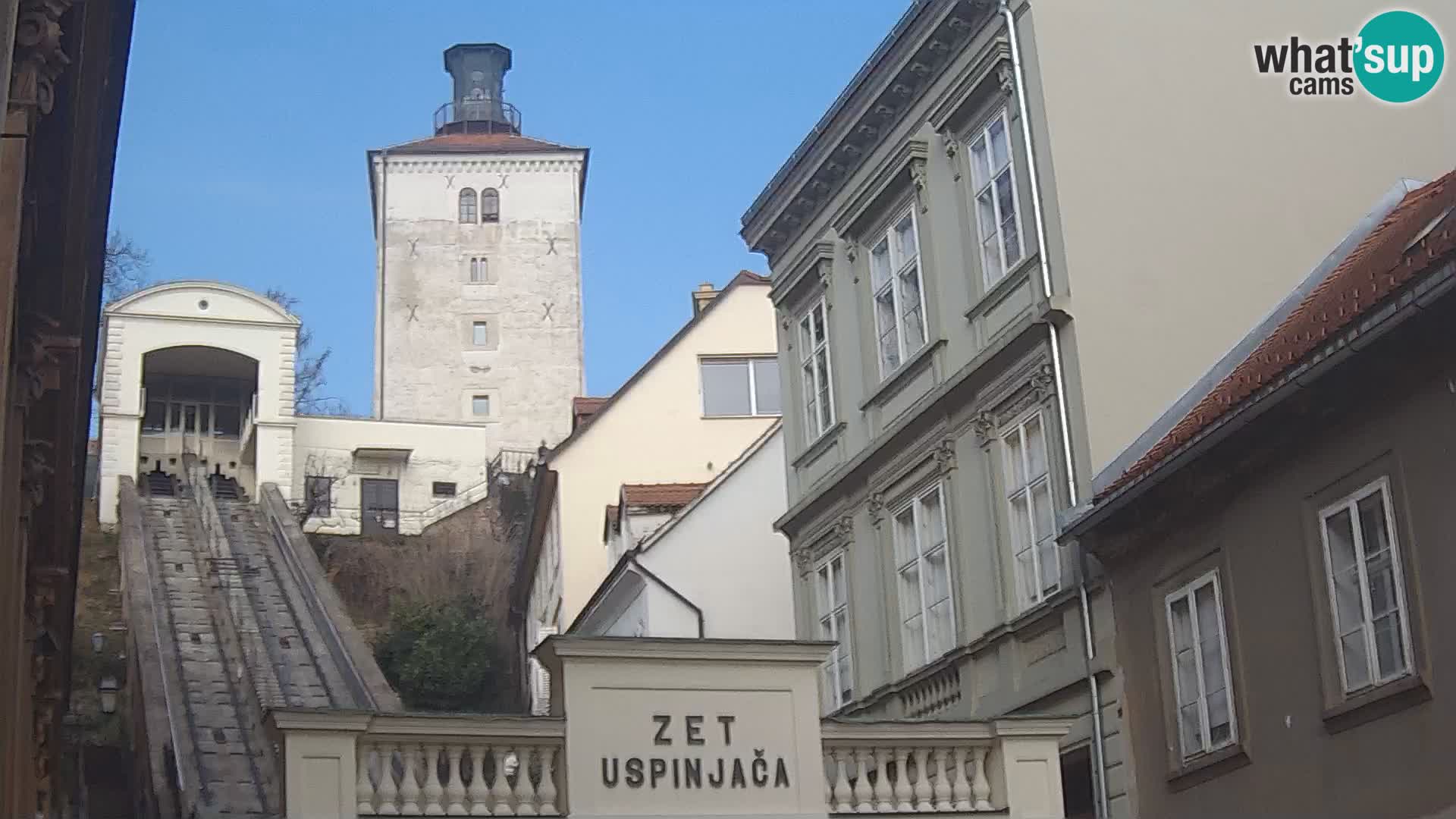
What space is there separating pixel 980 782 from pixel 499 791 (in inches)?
148

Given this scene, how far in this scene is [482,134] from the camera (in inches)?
3698

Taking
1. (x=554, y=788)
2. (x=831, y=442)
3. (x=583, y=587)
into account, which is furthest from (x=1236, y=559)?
(x=583, y=587)

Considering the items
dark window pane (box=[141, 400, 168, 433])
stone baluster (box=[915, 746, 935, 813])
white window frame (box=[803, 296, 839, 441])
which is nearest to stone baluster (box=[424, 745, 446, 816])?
stone baluster (box=[915, 746, 935, 813])

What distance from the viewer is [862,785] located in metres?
15.5

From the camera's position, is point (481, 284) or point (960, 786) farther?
point (481, 284)

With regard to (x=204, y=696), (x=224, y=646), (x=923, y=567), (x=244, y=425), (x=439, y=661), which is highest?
(x=244, y=425)

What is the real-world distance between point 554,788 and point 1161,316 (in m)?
7.96

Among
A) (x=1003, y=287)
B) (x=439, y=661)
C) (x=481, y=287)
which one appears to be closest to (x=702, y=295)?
(x=439, y=661)

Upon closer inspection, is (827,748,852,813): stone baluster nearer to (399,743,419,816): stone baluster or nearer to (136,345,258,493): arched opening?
(399,743,419,816): stone baluster

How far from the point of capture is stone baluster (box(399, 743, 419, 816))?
14.1 meters

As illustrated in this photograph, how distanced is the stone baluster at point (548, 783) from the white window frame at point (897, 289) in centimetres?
897

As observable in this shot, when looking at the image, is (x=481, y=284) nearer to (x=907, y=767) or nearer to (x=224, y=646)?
(x=224, y=646)

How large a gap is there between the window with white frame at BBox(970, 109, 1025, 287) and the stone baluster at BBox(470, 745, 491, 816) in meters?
8.43

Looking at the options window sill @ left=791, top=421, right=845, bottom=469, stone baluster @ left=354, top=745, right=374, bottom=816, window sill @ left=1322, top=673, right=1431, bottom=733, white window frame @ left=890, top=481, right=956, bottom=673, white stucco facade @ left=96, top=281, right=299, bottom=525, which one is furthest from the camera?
white stucco facade @ left=96, top=281, right=299, bottom=525
